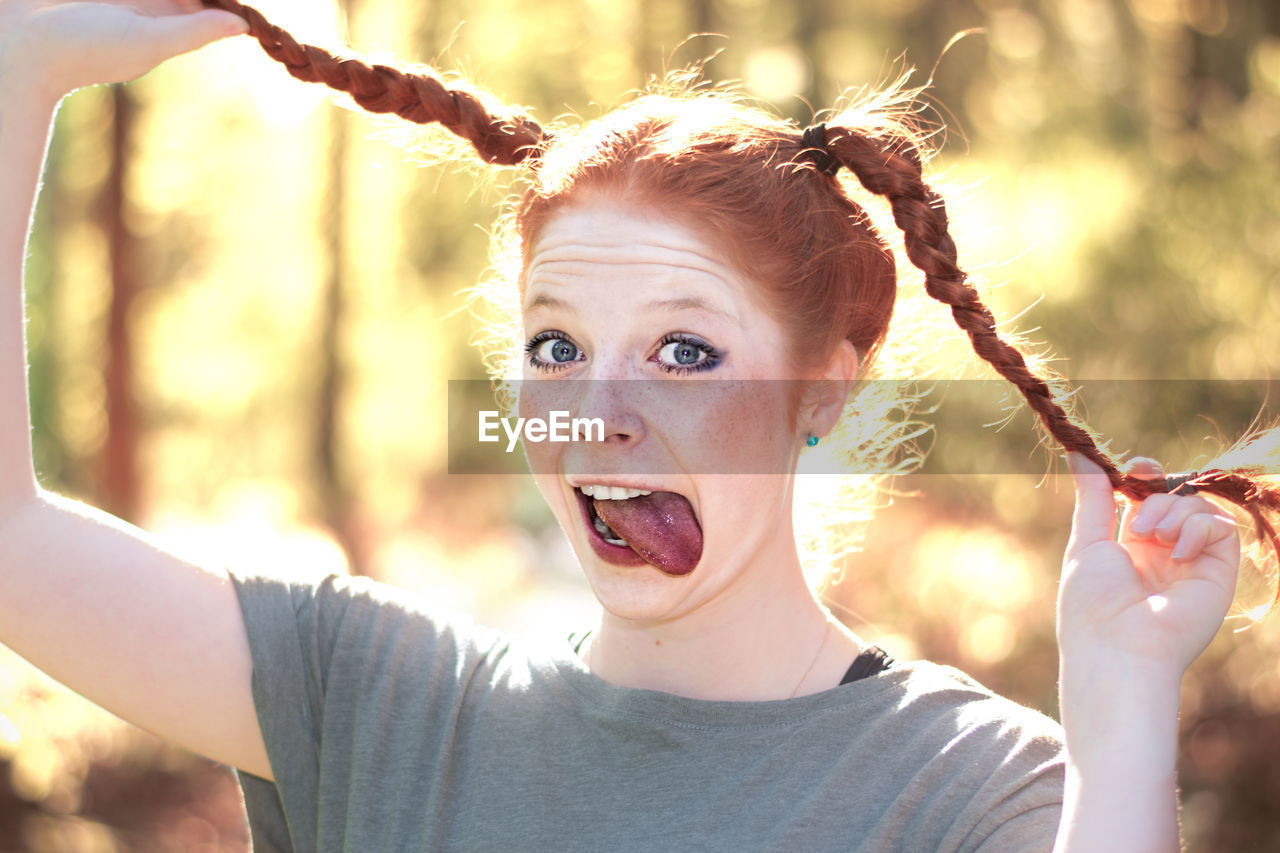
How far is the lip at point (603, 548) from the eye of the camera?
161cm

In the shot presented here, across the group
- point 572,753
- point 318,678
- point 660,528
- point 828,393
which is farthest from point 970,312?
→ point 318,678

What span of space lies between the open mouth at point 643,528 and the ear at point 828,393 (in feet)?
0.84

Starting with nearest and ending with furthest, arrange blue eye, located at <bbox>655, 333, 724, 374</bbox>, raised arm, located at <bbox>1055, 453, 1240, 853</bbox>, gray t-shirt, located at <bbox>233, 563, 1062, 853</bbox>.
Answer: raised arm, located at <bbox>1055, 453, 1240, 853</bbox> → gray t-shirt, located at <bbox>233, 563, 1062, 853</bbox> → blue eye, located at <bbox>655, 333, 724, 374</bbox>

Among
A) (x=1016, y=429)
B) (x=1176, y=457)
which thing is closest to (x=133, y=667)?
(x=1176, y=457)

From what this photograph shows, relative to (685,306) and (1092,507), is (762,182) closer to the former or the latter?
(685,306)

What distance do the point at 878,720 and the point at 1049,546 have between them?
5834 millimetres

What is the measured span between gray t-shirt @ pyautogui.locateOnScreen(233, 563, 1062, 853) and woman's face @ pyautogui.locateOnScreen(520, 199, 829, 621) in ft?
0.65

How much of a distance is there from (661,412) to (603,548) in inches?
8.3

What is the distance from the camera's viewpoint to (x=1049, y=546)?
22.7 ft

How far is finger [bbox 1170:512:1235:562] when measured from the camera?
4.25 ft

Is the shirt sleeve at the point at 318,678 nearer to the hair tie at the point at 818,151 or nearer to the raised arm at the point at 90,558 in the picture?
the raised arm at the point at 90,558

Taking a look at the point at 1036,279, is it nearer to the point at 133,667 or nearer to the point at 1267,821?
the point at 1267,821

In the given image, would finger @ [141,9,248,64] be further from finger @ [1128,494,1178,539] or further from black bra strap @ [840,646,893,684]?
finger @ [1128,494,1178,539]

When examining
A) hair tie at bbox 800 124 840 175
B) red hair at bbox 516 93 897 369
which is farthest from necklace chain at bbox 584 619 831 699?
hair tie at bbox 800 124 840 175
